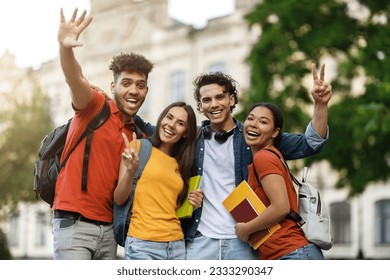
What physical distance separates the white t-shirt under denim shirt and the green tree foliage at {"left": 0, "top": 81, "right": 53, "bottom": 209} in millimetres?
18826

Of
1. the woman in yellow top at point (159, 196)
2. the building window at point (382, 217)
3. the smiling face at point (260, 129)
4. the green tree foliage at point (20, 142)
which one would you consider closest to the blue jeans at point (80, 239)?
the woman in yellow top at point (159, 196)

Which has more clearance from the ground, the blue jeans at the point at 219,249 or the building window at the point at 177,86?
the building window at the point at 177,86

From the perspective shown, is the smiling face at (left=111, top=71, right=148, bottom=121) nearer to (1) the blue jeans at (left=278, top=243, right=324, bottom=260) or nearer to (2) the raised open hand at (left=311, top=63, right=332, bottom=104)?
(2) the raised open hand at (left=311, top=63, right=332, bottom=104)

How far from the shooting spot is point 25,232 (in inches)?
1164

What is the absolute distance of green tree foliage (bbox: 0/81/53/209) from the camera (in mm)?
22047

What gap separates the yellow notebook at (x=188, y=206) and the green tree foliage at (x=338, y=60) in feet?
28.7

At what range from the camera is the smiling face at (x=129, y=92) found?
11.9ft

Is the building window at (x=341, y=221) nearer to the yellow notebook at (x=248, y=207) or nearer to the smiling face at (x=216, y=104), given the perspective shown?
the smiling face at (x=216, y=104)

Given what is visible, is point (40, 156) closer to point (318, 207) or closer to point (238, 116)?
point (318, 207)

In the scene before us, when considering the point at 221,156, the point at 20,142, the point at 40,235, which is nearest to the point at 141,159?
the point at 221,156

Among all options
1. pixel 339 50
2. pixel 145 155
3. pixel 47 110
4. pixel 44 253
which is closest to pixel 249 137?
pixel 145 155

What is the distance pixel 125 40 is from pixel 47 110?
18.8ft

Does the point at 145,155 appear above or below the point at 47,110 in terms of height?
below
